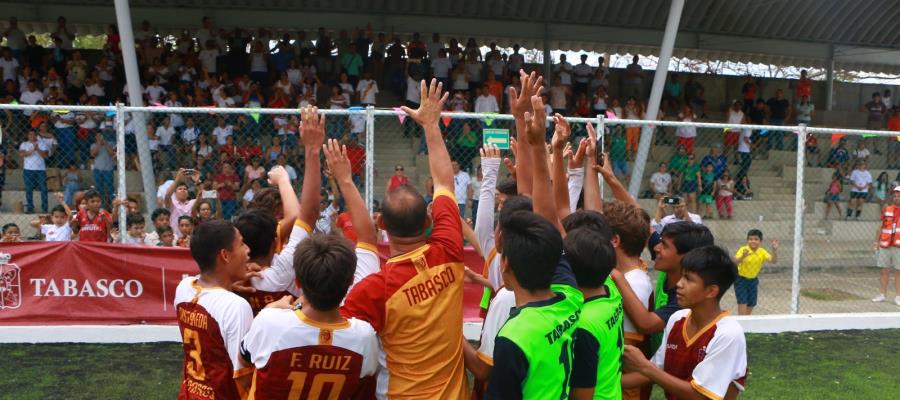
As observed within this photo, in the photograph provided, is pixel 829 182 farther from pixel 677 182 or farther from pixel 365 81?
pixel 365 81

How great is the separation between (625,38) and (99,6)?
44.4ft

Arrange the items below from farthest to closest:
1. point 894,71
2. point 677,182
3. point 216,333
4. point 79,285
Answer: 1. point 894,71
2. point 677,182
3. point 79,285
4. point 216,333

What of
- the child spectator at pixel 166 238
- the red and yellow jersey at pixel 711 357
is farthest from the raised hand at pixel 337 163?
the child spectator at pixel 166 238

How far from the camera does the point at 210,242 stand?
3199 millimetres

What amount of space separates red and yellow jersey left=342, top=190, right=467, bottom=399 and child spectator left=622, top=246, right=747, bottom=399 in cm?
81

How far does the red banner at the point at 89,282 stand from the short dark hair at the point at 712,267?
5.66 metres

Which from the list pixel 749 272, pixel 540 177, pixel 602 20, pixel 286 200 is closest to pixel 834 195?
pixel 602 20

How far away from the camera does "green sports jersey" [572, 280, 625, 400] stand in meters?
2.79

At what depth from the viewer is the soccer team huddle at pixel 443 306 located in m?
2.69

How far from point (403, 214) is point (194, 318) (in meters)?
1.04

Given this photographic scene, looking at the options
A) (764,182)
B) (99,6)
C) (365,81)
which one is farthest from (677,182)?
(99,6)

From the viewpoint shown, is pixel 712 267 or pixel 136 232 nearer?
pixel 712 267

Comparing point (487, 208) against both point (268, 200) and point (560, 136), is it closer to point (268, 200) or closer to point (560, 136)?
point (560, 136)

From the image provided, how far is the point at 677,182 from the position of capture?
14.5m
